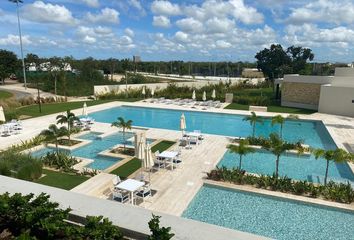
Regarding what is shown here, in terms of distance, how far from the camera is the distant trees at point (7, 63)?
161 feet

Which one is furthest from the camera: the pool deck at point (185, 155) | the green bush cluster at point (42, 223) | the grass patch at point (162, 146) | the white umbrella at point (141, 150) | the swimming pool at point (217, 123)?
the swimming pool at point (217, 123)

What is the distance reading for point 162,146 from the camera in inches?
634

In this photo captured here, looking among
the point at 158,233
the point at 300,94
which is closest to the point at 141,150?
the point at 158,233

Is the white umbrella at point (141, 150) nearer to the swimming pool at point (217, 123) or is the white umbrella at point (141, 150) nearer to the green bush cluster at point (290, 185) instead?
the green bush cluster at point (290, 185)

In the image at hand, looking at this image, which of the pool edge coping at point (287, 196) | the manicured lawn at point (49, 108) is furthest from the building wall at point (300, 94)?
the pool edge coping at point (287, 196)

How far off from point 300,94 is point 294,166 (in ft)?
54.3

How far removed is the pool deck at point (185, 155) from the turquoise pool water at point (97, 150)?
1.41m

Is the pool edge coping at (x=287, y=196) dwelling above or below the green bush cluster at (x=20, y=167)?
below

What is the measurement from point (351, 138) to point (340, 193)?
30.3 ft

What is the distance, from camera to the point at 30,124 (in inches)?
814

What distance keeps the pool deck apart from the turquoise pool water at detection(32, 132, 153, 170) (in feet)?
4.63

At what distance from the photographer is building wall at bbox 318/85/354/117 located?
24.2 m

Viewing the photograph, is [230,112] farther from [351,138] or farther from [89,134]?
[89,134]

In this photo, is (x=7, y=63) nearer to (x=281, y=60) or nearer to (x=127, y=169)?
(x=281, y=60)
